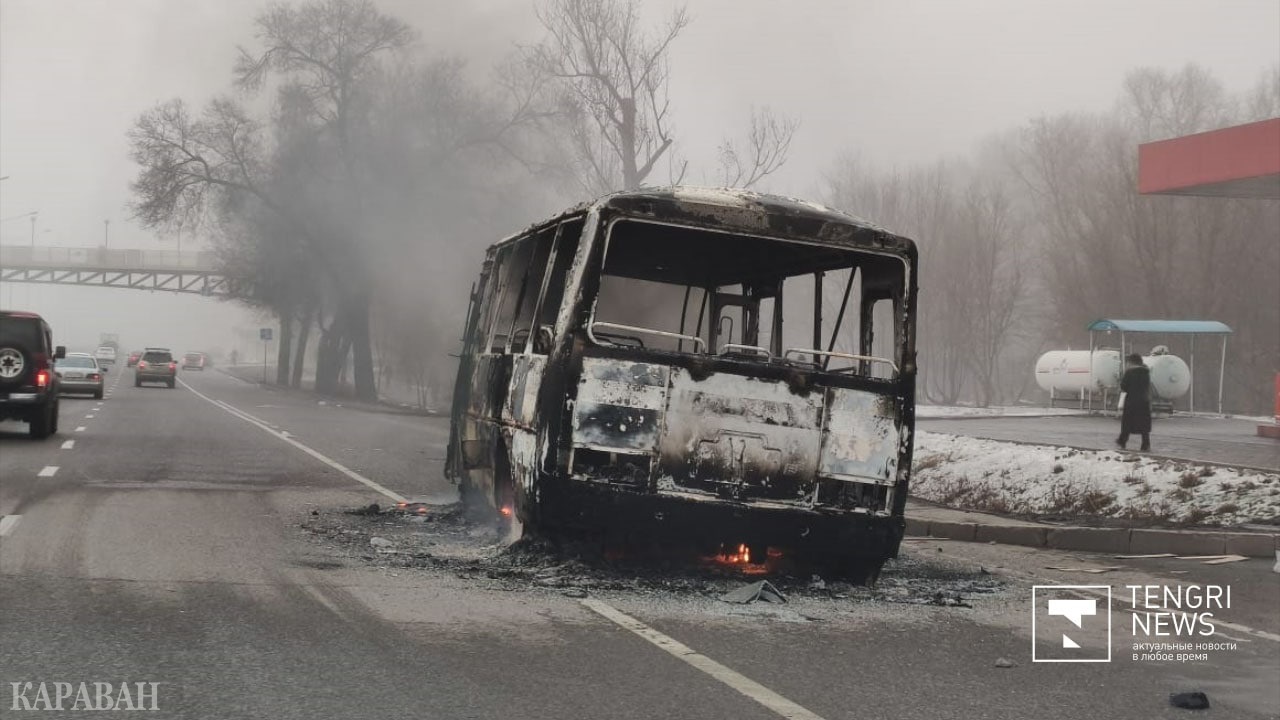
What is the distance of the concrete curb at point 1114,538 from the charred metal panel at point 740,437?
473 cm

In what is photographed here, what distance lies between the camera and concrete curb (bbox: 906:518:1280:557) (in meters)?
11.3

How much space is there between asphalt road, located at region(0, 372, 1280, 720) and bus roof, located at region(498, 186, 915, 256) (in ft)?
7.80

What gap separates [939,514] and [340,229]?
125 ft

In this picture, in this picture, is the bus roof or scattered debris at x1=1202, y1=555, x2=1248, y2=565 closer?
the bus roof

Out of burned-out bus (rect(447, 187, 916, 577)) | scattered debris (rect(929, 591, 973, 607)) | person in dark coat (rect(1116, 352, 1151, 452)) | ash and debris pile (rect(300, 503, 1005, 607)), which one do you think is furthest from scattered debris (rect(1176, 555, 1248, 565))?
person in dark coat (rect(1116, 352, 1151, 452))

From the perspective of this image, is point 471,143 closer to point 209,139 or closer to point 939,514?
point 209,139

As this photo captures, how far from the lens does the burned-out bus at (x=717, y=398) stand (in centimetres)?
809

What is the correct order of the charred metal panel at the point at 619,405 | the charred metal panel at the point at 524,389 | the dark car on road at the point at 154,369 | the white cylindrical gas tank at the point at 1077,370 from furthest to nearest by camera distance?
the dark car on road at the point at 154,369, the white cylindrical gas tank at the point at 1077,370, the charred metal panel at the point at 524,389, the charred metal panel at the point at 619,405

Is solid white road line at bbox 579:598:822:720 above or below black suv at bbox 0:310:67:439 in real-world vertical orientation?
below

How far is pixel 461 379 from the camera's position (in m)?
12.6

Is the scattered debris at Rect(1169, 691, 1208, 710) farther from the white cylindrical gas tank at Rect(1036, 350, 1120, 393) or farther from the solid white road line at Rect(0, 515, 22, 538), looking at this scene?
the white cylindrical gas tank at Rect(1036, 350, 1120, 393)

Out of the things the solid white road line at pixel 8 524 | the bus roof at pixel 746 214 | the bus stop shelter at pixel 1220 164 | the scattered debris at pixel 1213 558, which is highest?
the bus stop shelter at pixel 1220 164

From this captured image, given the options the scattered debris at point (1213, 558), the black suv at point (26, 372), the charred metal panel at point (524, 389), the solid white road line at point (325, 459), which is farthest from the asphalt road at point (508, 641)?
the black suv at point (26, 372)

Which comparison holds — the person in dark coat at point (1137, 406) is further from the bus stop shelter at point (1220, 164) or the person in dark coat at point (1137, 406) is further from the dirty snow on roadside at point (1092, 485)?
the bus stop shelter at point (1220, 164)
